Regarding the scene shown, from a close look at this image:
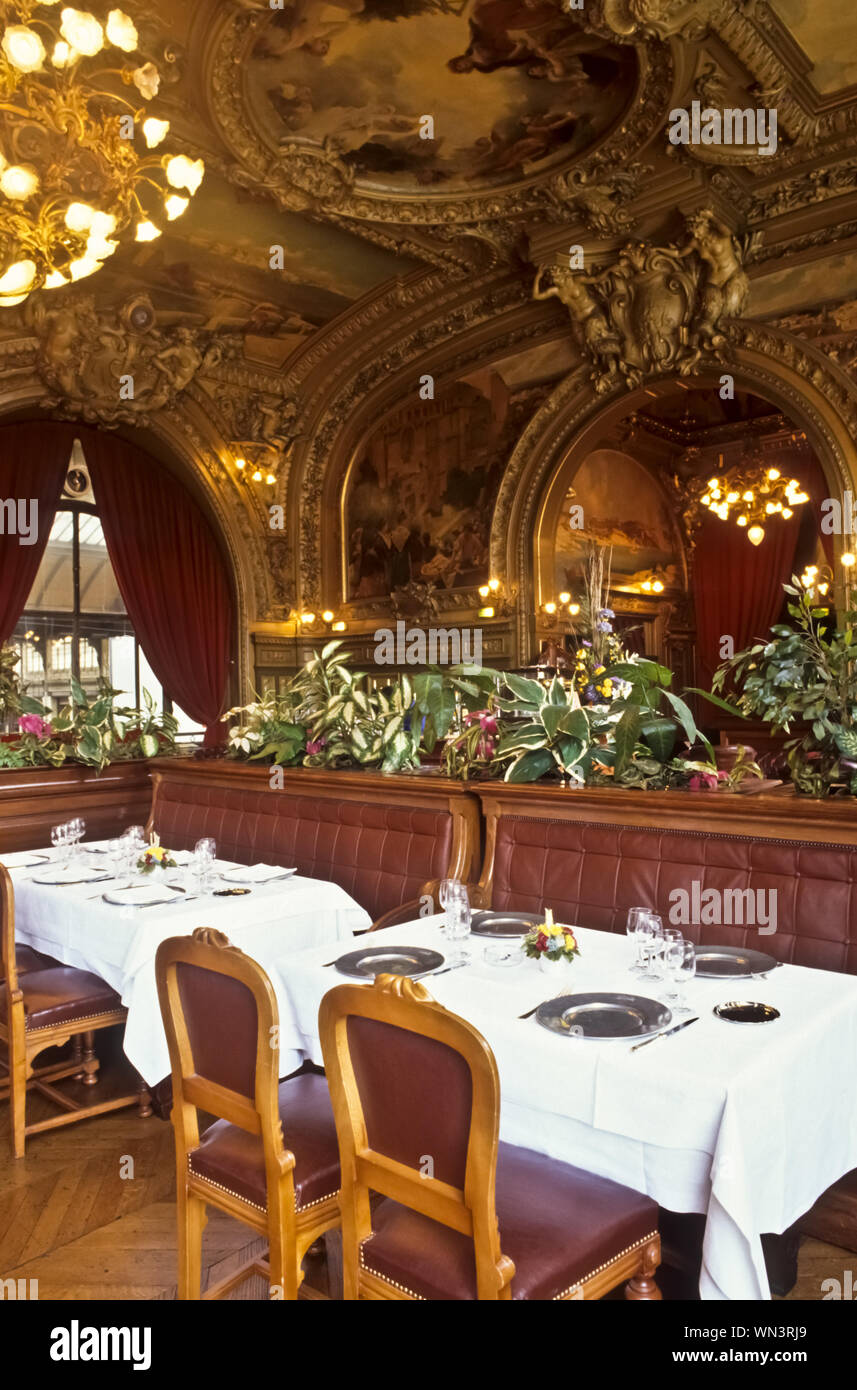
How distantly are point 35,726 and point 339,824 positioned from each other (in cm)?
232

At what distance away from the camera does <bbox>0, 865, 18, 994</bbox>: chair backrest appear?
3.33 metres

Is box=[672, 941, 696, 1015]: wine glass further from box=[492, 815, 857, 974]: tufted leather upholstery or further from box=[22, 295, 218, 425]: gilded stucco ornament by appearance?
box=[22, 295, 218, 425]: gilded stucco ornament

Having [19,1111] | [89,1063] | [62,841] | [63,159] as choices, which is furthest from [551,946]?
[63,159]

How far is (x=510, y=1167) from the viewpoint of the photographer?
2117 millimetres

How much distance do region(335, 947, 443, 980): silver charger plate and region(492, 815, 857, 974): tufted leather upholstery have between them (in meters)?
0.97

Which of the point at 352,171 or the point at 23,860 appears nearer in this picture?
the point at 23,860

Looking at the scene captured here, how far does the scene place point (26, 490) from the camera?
10.8m

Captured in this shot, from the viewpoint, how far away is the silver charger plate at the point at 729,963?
2.37m

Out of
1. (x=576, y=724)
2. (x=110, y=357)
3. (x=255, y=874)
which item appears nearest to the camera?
(x=576, y=724)

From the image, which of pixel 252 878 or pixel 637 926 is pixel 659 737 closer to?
pixel 637 926

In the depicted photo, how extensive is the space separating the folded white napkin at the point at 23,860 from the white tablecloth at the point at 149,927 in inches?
8.3

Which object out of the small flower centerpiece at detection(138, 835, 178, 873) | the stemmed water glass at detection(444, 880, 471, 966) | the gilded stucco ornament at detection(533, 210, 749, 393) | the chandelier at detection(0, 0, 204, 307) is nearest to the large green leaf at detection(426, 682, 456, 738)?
the small flower centerpiece at detection(138, 835, 178, 873)

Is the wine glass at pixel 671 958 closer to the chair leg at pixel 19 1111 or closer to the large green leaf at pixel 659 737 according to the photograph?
the large green leaf at pixel 659 737

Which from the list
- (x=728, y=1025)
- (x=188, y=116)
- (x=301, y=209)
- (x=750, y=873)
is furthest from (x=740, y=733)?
(x=728, y=1025)
